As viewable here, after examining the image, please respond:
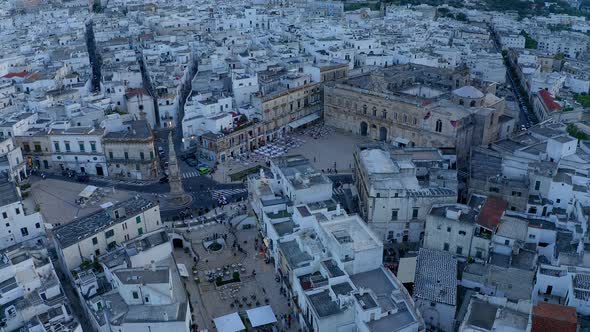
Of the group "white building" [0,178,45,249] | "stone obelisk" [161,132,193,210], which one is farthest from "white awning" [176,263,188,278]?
"white building" [0,178,45,249]

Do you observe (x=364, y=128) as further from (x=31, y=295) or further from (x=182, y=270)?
(x=31, y=295)

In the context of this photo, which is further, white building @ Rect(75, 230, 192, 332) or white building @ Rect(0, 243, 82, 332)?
white building @ Rect(75, 230, 192, 332)

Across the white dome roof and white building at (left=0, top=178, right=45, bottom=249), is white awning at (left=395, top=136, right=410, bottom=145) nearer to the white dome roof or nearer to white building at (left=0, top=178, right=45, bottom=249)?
the white dome roof

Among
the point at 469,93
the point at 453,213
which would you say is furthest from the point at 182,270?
the point at 469,93

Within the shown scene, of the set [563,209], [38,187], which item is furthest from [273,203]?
[38,187]

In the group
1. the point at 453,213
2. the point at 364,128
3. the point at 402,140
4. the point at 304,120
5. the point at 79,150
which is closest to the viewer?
the point at 453,213

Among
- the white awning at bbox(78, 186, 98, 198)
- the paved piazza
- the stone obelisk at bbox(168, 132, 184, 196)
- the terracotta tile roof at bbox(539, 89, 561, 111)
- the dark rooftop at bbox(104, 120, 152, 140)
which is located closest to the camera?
the paved piazza

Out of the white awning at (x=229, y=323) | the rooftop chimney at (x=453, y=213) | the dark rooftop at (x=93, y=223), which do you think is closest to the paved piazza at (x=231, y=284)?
the white awning at (x=229, y=323)

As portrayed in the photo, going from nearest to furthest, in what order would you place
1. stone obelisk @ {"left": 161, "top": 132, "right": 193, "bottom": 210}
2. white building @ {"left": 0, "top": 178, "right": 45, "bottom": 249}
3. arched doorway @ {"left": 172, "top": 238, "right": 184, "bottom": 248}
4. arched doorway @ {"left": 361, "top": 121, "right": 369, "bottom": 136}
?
1. white building @ {"left": 0, "top": 178, "right": 45, "bottom": 249}
2. arched doorway @ {"left": 172, "top": 238, "right": 184, "bottom": 248}
3. stone obelisk @ {"left": 161, "top": 132, "right": 193, "bottom": 210}
4. arched doorway @ {"left": 361, "top": 121, "right": 369, "bottom": 136}
